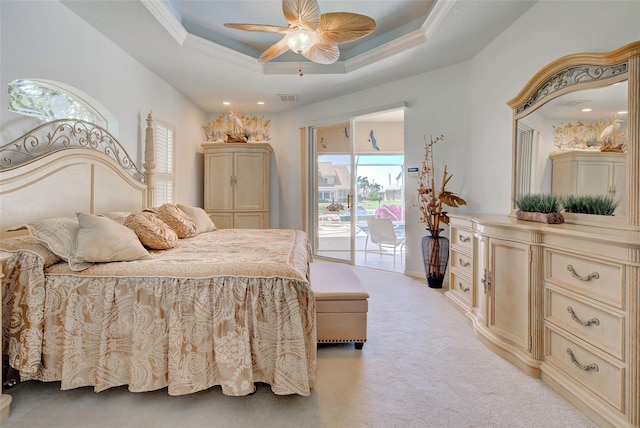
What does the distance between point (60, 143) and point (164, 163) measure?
65.3 inches

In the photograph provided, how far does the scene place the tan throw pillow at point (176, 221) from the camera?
287cm

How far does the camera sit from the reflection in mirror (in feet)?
5.68

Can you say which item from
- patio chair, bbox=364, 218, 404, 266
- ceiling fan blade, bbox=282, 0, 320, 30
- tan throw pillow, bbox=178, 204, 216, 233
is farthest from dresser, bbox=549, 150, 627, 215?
tan throw pillow, bbox=178, 204, 216, 233

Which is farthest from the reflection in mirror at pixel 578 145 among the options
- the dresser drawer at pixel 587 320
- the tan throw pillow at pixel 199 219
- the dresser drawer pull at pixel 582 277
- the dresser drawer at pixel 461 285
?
the tan throw pillow at pixel 199 219

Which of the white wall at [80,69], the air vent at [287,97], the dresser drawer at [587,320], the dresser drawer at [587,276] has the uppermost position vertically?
the air vent at [287,97]

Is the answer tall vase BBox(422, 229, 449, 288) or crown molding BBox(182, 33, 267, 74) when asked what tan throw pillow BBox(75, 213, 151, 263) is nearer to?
crown molding BBox(182, 33, 267, 74)

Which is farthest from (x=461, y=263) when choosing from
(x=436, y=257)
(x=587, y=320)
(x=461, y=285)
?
(x=587, y=320)

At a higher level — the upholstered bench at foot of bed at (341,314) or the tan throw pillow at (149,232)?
the tan throw pillow at (149,232)

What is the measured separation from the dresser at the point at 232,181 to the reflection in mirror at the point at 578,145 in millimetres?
3723

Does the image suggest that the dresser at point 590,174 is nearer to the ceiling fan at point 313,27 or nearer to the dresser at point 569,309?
the dresser at point 569,309

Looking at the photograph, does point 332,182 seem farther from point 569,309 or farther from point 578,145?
point 569,309

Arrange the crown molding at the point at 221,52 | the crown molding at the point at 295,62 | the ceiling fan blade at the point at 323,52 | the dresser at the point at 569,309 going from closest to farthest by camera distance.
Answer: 1. the dresser at the point at 569,309
2. the ceiling fan blade at the point at 323,52
3. the crown molding at the point at 295,62
4. the crown molding at the point at 221,52

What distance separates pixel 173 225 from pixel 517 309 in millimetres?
2884

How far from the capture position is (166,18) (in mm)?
2699
